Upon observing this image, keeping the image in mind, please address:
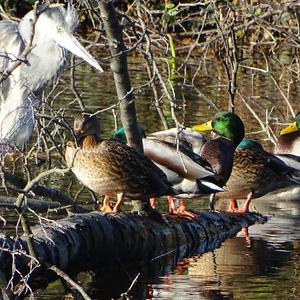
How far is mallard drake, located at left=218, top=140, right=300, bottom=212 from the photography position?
991 centimetres

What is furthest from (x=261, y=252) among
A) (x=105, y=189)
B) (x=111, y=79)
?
(x=111, y=79)

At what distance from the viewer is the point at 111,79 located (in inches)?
663

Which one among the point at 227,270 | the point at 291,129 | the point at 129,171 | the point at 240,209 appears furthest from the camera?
the point at 291,129

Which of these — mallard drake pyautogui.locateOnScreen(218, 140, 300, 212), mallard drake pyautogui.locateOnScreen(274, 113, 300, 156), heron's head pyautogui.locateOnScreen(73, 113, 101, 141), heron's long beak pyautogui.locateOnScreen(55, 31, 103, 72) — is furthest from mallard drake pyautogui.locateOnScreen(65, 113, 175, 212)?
mallard drake pyautogui.locateOnScreen(274, 113, 300, 156)

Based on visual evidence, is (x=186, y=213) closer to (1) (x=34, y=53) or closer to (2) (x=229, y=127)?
(1) (x=34, y=53)

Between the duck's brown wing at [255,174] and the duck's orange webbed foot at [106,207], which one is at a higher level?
the duck's brown wing at [255,174]

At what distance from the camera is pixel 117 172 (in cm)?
760

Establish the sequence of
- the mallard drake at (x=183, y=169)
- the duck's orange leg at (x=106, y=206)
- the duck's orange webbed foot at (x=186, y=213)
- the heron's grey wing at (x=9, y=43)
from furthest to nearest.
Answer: the mallard drake at (x=183, y=169) < the duck's orange webbed foot at (x=186, y=213) < the duck's orange leg at (x=106, y=206) < the heron's grey wing at (x=9, y=43)

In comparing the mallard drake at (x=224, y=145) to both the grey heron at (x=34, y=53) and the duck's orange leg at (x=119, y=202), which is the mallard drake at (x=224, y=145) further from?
the grey heron at (x=34, y=53)

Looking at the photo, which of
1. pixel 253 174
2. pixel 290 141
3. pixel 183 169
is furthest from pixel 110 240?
pixel 290 141

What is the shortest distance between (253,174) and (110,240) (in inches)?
125

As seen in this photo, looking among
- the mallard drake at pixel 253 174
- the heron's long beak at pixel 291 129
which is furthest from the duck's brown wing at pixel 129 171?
the heron's long beak at pixel 291 129

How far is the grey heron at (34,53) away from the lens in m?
6.95

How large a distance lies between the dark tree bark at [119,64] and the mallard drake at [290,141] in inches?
174
